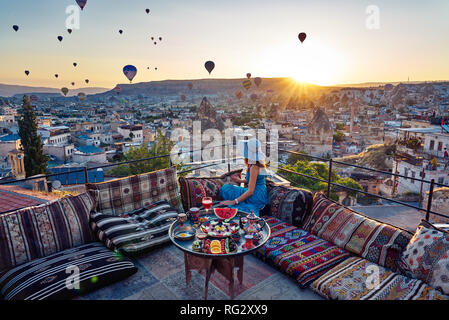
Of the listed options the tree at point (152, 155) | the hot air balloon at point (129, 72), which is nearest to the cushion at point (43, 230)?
the tree at point (152, 155)

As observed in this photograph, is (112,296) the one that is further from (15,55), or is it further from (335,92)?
(335,92)

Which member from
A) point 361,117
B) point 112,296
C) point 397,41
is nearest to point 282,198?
point 112,296

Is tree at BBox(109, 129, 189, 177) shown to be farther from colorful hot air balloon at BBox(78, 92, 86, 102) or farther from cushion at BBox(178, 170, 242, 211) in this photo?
colorful hot air balloon at BBox(78, 92, 86, 102)

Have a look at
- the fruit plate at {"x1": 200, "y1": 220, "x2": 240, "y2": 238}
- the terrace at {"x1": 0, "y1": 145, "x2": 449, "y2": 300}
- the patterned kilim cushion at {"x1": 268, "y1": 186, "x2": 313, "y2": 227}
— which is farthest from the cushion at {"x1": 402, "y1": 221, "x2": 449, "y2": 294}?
the fruit plate at {"x1": 200, "y1": 220, "x2": 240, "y2": 238}

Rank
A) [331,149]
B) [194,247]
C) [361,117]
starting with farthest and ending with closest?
[361,117] → [331,149] → [194,247]

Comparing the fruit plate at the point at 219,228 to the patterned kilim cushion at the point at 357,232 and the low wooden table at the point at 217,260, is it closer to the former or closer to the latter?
the low wooden table at the point at 217,260
